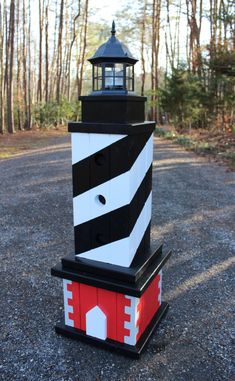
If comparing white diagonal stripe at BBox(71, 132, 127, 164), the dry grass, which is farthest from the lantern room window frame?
the dry grass

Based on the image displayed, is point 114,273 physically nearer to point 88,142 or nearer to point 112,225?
point 112,225

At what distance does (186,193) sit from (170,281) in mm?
2901

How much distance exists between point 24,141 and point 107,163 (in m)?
12.5

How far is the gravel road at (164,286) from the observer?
6.52 feet

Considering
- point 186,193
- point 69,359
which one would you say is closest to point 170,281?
point 69,359

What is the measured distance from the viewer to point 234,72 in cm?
1044

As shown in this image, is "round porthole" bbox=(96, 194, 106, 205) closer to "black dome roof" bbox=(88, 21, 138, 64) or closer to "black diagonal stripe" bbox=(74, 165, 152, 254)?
"black diagonal stripe" bbox=(74, 165, 152, 254)

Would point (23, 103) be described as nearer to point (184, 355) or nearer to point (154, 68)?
point (154, 68)

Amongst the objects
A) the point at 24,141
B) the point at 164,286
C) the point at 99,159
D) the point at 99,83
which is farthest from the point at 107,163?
the point at 24,141

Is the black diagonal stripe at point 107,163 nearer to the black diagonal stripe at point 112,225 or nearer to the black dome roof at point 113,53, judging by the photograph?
the black diagonal stripe at point 112,225

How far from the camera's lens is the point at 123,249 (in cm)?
200

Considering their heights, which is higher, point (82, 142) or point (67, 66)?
point (67, 66)

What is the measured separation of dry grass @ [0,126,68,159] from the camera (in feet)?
36.2

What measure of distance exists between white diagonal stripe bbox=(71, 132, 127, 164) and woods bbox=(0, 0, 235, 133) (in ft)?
16.8
